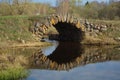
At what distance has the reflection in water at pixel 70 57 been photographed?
2765 centimetres

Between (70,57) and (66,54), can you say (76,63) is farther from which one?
(66,54)

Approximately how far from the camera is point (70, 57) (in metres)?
32.8

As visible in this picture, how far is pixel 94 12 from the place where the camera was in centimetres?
7419

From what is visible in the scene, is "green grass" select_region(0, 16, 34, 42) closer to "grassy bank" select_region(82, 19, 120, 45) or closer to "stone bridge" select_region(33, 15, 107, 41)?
"stone bridge" select_region(33, 15, 107, 41)

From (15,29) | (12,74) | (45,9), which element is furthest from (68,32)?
(45,9)

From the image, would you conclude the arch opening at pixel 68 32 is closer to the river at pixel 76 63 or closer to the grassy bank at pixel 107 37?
the grassy bank at pixel 107 37

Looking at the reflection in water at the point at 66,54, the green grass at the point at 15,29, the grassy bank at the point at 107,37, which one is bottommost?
the reflection in water at the point at 66,54

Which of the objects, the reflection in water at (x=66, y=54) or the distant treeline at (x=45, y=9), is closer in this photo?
the reflection in water at (x=66, y=54)

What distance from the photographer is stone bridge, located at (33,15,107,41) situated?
4078 centimetres

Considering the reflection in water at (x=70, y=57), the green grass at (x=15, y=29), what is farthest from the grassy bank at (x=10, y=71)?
the green grass at (x=15, y=29)

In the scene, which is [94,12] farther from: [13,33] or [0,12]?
[13,33]

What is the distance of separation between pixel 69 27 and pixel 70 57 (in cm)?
1510

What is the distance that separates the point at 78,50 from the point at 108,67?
34.8ft

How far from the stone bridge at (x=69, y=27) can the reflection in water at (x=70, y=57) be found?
2.83 m
